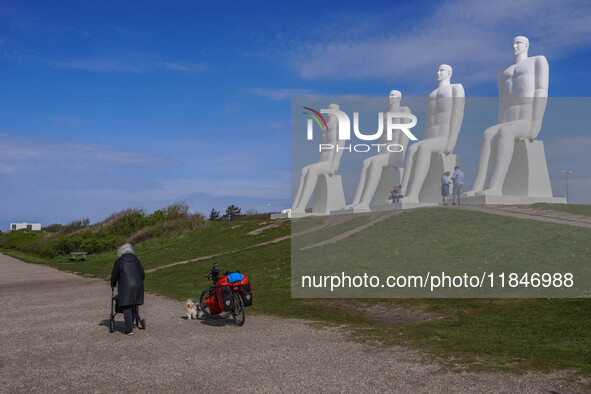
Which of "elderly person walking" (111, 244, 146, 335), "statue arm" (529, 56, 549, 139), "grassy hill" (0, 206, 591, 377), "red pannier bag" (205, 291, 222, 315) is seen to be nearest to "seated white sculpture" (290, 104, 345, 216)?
"grassy hill" (0, 206, 591, 377)

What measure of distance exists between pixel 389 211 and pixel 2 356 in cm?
1679

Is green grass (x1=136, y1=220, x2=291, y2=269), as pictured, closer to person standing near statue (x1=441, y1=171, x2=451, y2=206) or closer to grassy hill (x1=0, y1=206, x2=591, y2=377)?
grassy hill (x1=0, y1=206, x2=591, y2=377)

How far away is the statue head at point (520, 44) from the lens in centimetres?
2084

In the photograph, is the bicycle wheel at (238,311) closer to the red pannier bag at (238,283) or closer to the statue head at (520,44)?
the red pannier bag at (238,283)

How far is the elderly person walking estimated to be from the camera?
7.99 meters

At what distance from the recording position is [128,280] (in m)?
8.05

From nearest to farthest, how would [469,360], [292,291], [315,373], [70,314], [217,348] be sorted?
[315,373]
[469,360]
[217,348]
[70,314]
[292,291]

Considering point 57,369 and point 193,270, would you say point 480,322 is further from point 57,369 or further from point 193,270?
point 193,270

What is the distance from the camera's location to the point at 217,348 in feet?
22.7

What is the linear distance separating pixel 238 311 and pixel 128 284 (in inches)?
71.6

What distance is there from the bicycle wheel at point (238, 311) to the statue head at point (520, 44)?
16.9 m

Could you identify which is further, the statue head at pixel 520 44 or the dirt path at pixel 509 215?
the statue head at pixel 520 44

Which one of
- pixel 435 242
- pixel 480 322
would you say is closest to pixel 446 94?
pixel 435 242

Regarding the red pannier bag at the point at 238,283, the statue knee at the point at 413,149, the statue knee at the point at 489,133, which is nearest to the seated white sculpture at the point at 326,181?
the statue knee at the point at 413,149
